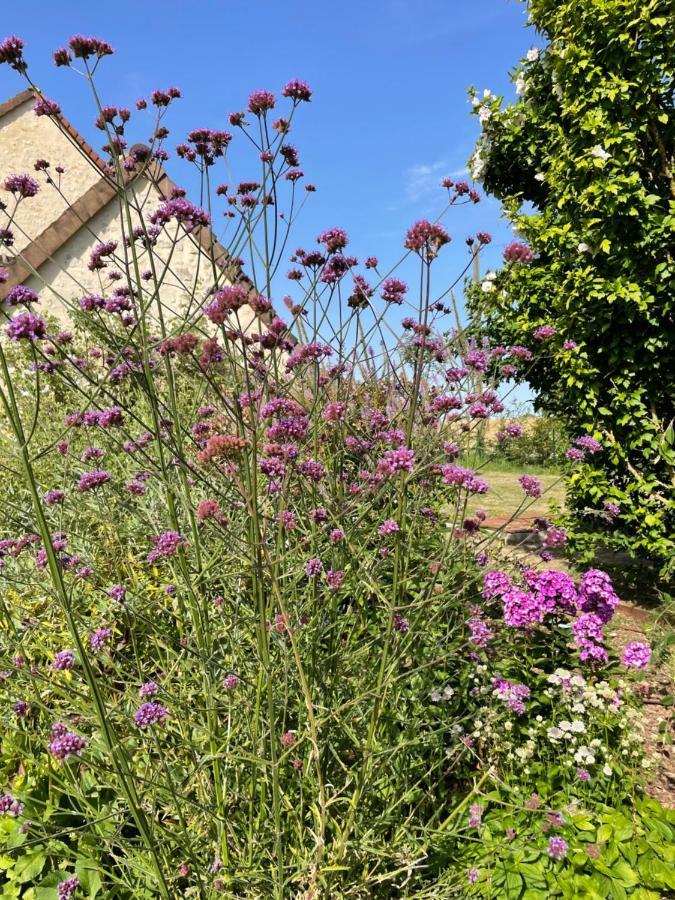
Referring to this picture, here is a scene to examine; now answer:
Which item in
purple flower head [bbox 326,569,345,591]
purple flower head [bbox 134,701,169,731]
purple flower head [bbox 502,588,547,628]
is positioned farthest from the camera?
purple flower head [bbox 502,588,547,628]

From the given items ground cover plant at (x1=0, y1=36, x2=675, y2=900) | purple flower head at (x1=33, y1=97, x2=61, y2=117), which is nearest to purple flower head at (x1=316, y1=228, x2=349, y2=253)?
ground cover plant at (x1=0, y1=36, x2=675, y2=900)

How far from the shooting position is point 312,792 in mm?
2121

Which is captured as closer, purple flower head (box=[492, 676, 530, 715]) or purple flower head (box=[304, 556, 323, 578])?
purple flower head (box=[304, 556, 323, 578])

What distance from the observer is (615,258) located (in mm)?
4742

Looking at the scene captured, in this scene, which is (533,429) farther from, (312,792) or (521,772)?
(312,792)

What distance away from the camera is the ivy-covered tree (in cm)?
454

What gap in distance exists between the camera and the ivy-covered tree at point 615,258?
4.54 m

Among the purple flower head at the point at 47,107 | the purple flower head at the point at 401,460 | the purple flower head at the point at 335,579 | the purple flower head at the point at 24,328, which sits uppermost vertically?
the purple flower head at the point at 47,107

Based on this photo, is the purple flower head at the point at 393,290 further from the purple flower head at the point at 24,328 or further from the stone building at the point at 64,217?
the stone building at the point at 64,217

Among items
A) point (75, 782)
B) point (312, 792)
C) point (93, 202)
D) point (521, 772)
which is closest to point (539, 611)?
point (521, 772)

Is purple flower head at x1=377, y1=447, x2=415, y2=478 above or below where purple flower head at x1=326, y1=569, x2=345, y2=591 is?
above

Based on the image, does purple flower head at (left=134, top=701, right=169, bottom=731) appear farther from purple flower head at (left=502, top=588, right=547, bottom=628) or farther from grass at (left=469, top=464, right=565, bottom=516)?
grass at (left=469, top=464, right=565, bottom=516)

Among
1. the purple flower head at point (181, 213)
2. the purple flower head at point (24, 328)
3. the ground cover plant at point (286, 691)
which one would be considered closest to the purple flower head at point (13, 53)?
the ground cover plant at point (286, 691)

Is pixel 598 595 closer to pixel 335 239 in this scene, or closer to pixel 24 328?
pixel 335 239
